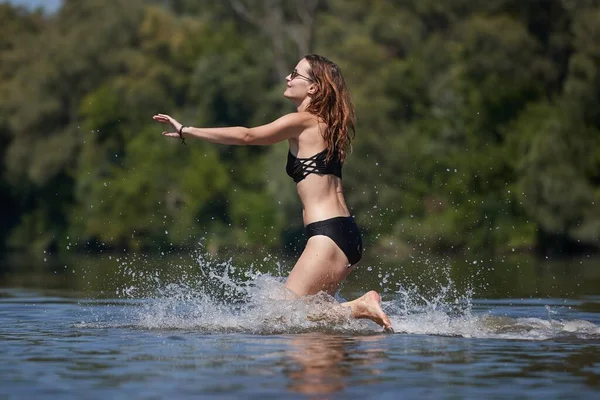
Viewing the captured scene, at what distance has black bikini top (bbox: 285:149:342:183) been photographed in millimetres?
9930

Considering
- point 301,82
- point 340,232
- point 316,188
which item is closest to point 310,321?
point 340,232

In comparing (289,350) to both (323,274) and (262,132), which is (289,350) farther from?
(262,132)

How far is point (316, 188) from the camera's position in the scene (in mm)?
9914

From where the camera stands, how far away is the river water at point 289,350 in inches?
283

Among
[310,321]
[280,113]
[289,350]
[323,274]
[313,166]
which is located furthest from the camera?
[280,113]

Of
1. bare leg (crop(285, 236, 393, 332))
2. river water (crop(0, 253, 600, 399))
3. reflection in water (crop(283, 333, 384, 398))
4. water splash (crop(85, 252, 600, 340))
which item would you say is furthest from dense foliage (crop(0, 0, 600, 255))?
reflection in water (crop(283, 333, 384, 398))

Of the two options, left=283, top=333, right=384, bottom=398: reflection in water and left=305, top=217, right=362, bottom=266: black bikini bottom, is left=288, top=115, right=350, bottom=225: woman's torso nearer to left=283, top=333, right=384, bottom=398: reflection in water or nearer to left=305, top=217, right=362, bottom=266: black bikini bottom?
left=305, top=217, right=362, bottom=266: black bikini bottom

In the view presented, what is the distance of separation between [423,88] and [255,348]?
4123 centimetres

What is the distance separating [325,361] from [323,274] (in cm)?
178

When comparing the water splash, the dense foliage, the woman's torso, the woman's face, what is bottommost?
the water splash

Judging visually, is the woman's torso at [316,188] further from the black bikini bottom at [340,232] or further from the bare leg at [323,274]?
the bare leg at [323,274]

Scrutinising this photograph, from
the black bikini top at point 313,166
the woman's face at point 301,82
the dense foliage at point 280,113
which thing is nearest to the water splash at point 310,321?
the black bikini top at point 313,166

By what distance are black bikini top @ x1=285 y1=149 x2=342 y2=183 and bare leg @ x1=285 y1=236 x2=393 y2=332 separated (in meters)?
0.50

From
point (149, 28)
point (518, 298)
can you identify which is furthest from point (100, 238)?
point (518, 298)
